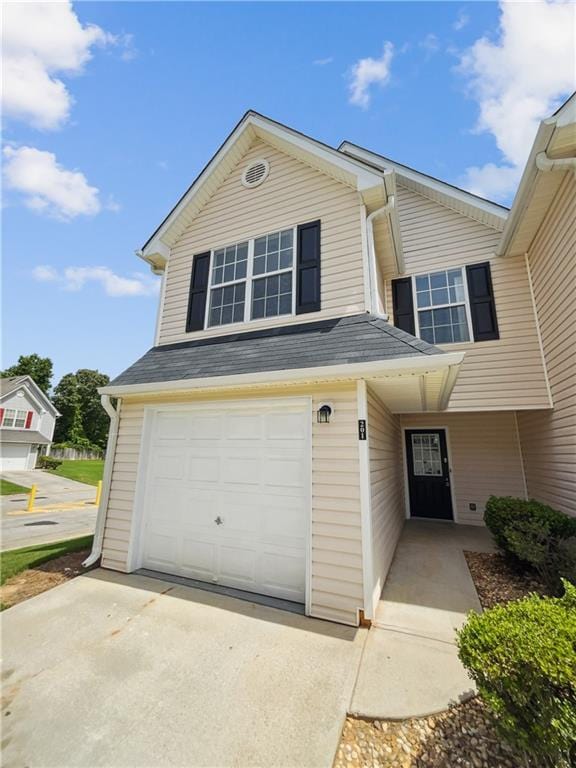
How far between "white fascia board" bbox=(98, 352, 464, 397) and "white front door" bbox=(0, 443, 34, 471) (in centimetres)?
2873

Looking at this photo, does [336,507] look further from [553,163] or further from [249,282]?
[553,163]

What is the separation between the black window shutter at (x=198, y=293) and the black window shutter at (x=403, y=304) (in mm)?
4831

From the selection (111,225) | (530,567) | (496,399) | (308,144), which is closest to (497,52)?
(308,144)

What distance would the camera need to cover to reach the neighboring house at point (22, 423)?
25.4m

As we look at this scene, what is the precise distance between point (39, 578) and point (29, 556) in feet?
5.43

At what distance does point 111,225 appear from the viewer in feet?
28.6

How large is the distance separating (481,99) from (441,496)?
9287 millimetres

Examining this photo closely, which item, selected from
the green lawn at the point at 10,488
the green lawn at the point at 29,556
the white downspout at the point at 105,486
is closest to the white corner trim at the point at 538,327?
the white downspout at the point at 105,486

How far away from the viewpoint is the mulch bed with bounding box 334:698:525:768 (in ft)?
6.57

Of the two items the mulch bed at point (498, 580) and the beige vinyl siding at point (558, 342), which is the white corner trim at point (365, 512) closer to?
the mulch bed at point (498, 580)

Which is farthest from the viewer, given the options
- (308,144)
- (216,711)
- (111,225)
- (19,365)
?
(19,365)

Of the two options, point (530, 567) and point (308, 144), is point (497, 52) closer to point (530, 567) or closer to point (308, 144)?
point (308, 144)

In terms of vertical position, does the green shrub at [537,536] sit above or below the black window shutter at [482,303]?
below

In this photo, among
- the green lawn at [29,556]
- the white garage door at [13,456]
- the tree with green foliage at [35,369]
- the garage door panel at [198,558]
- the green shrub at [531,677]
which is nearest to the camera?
the green shrub at [531,677]
